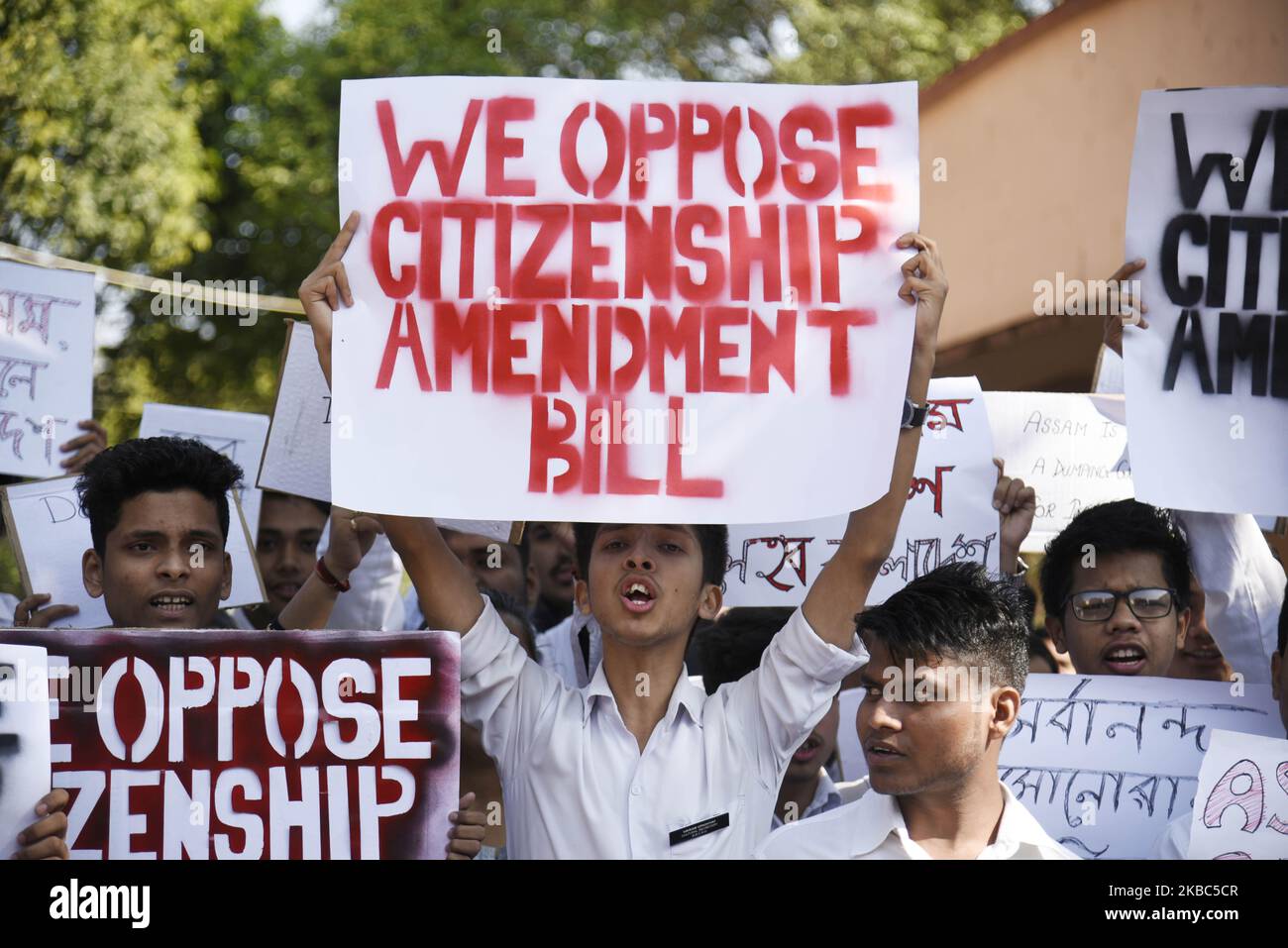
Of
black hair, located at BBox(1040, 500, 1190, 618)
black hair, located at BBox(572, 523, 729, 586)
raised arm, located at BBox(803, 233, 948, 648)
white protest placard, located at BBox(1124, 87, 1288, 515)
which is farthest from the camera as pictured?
black hair, located at BBox(1040, 500, 1190, 618)

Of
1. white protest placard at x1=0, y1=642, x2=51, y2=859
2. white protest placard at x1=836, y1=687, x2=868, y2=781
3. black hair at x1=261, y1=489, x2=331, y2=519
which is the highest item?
black hair at x1=261, y1=489, x2=331, y2=519

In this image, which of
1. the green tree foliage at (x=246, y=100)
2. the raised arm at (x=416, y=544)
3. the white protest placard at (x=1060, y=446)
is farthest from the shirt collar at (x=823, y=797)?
the green tree foliage at (x=246, y=100)

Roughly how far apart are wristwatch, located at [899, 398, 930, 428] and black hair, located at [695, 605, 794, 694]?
1213 millimetres

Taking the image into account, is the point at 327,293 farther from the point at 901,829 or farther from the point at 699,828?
the point at 901,829

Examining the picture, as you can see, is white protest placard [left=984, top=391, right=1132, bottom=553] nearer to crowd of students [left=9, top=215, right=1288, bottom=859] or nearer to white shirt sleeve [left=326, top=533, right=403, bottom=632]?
crowd of students [left=9, top=215, right=1288, bottom=859]

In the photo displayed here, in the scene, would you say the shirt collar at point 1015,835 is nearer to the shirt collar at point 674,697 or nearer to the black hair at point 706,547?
the shirt collar at point 674,697

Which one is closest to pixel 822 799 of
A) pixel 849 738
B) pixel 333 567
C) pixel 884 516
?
pixel 849 738

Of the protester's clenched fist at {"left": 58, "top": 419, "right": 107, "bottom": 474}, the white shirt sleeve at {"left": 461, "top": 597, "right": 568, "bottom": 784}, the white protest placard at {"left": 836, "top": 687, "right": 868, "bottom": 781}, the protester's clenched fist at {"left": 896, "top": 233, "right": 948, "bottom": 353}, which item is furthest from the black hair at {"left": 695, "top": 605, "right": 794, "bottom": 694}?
the protester's clenched fist at {"left": 58, "top": 419, "right": 107, "bottom": 474}

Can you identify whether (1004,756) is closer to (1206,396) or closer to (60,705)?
(1206,396)

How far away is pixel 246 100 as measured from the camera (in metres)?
17.8

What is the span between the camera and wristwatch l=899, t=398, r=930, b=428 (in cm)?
378

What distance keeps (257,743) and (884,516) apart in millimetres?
1462

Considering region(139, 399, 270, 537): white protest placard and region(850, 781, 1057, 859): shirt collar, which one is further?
region(139, 399, 270, 537): white protest placard

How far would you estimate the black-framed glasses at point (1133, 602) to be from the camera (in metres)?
4.36
